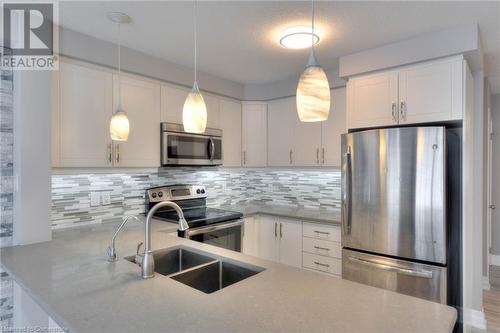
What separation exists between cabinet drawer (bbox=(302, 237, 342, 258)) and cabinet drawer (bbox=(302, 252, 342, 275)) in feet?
0.13

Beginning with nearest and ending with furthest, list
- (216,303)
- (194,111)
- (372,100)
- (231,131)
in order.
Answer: (216,303), (194,111), (372,100), (231,131)

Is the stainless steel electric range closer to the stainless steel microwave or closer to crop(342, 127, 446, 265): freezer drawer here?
the stainless steel microwave

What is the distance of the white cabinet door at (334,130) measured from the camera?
10.1 feet

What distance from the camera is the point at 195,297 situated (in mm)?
1168

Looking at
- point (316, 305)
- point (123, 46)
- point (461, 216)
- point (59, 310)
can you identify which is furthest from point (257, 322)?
point (123, 46)

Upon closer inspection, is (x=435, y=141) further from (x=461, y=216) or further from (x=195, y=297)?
(x=195, y=297)

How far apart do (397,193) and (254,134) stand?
195cm

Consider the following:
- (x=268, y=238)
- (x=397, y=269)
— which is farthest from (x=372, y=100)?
(x=268, y=238)

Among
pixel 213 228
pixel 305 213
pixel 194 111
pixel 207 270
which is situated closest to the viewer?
pixel 194 111

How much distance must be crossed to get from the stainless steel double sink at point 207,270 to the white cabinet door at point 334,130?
6.16 ft

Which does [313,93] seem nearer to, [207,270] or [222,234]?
[207,270]

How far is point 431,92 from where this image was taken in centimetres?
225

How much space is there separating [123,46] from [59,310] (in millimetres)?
2159

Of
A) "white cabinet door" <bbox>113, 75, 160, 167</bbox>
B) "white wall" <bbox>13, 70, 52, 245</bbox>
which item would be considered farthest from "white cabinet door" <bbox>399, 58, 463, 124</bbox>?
"white wall" <bbox>13, 70, 52, 245</bbox>
